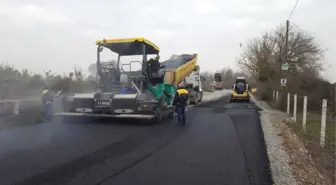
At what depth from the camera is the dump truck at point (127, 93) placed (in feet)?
35.0

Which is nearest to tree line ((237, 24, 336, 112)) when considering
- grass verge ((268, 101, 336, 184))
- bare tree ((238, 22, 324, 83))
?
bare tree ((238, 22, 324, 83))

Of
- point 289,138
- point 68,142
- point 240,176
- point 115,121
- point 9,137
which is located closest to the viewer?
point 240,176

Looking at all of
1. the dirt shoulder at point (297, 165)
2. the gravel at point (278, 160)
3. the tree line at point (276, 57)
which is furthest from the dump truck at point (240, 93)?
the dirt shoulder at point (297, 165)

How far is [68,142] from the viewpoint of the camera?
25.3ft

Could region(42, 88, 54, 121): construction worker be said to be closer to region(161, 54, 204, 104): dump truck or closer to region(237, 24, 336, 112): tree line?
region(161, 54, 204, 104): dump truck

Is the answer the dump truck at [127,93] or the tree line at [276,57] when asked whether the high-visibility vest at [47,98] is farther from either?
the tree line at [276,57]

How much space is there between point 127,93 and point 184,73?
7983 millimetres

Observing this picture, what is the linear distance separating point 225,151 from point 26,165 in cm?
405

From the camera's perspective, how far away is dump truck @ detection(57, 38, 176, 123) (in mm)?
10672

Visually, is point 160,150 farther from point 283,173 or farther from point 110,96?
point 110,96

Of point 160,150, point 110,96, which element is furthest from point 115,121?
point 160,150

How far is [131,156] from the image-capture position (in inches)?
254

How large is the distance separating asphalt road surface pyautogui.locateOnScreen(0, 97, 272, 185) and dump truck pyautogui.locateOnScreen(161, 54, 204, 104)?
5.37 metres

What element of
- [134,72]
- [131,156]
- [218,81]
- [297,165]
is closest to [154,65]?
[134,72]
